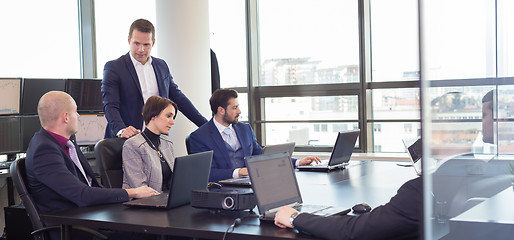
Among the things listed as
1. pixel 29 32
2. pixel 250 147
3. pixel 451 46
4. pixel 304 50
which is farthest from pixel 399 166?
pixel 29 32

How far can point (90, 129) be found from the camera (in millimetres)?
5465

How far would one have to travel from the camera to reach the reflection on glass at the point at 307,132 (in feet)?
21.1

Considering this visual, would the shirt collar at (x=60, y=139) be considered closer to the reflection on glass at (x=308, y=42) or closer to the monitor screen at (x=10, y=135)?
the monitor screen at (x=10, y=135)

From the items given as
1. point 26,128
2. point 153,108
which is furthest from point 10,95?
point 153,108

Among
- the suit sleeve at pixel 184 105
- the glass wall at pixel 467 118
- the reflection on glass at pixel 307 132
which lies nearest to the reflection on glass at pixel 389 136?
the reflection on glass at pixel 307 132

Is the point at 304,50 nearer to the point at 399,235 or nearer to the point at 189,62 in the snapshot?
the point at 189,62

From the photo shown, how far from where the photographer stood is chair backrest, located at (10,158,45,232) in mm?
2521

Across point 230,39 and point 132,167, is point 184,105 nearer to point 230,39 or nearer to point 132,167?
point 132,167

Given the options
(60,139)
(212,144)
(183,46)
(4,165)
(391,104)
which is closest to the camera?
(60,139)

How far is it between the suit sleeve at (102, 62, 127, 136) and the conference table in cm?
102

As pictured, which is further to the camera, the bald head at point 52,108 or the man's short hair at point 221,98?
the man's short hair at point 221,98

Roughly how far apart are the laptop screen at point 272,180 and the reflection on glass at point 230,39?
463cm

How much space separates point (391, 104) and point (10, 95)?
3902mm

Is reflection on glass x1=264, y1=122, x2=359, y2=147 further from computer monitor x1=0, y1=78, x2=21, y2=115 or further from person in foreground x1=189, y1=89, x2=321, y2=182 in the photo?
computer monitor x1=0, y1=78, x2=21, y2=115
